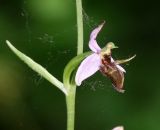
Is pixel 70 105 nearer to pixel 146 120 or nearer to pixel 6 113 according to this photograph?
pixel 146 120

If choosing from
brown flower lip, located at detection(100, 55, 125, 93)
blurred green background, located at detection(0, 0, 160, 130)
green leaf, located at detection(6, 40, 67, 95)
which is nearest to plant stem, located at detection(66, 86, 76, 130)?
green leaf, located at detection(6, 40, 67, 95)

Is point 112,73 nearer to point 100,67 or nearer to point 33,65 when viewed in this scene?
point 100,67

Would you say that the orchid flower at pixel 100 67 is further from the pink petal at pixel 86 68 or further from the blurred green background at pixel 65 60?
the blurred green background at pixel 65 60

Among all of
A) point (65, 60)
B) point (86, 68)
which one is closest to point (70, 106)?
point (86, 68)

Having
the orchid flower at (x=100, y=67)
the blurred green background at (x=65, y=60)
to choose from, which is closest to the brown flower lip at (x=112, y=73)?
the orchid flower at (x=100, y=67)

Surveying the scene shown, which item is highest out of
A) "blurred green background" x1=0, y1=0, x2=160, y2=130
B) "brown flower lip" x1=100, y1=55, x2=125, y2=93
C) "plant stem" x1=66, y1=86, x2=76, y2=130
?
"brown flower lip" x1=100, y1=55, x2=125, y2=93

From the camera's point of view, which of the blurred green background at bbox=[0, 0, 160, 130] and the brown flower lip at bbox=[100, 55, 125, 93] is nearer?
the brown flower lip at bbox=[100, 55, 125, 93]

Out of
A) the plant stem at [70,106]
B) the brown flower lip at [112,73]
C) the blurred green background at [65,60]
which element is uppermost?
the brown flower lip at [112,73]

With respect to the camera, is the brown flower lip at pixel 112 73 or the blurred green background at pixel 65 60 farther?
the blurred green background at pixel 65 60

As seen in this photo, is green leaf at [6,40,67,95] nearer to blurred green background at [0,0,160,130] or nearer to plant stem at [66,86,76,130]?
plant stem at [66,86,76,130]
